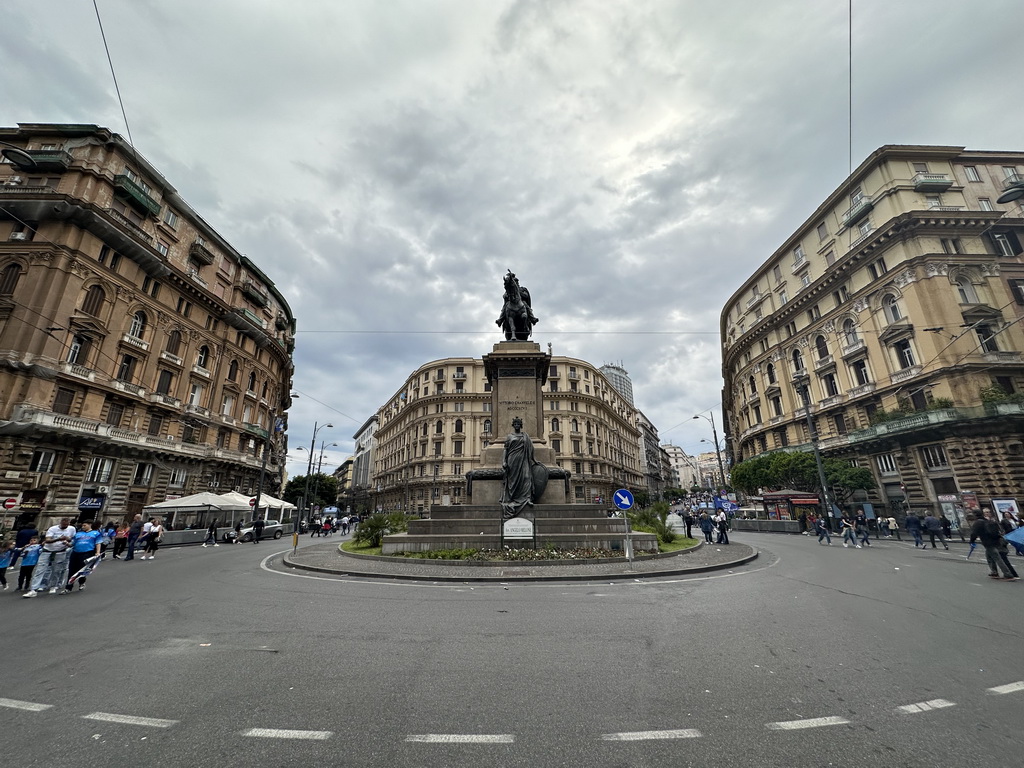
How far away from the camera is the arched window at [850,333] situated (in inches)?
1496

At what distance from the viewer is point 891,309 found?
35.3 metres

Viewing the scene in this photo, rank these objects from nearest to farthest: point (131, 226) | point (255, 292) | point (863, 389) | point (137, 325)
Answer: point (131, 226), point (137, 325), point (863, 389), point (255, 292)

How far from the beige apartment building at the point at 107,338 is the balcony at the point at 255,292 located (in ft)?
5.23

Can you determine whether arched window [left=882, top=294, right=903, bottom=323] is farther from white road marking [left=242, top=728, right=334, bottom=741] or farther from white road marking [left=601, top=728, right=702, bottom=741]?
white road marking [left=242, top=728, right=334, bottom=741]

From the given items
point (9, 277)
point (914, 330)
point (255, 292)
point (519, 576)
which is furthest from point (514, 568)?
point (255, 292)

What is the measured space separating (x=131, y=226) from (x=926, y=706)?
144 ft

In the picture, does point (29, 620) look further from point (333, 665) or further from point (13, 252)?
point (13, 252)

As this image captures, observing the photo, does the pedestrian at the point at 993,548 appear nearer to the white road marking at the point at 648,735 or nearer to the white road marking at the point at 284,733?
the white road marking at the point at 648,735

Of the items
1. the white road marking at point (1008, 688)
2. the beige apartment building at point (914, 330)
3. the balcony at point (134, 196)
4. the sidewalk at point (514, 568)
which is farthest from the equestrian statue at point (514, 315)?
the balcony at point (134, 196)

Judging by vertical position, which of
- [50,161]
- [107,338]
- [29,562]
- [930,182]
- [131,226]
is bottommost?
[29,562]

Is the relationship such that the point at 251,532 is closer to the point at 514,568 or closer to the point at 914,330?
the point at 514,568

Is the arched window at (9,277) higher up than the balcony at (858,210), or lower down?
lower down

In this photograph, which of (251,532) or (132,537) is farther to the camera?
(251,532)

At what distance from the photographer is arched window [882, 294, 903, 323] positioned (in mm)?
34625
